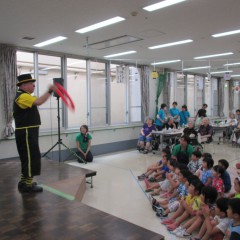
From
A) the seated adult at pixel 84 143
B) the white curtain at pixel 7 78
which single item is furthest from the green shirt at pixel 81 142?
the white curtain at pixel 7 78

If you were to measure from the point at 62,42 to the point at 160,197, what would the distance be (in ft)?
12.5

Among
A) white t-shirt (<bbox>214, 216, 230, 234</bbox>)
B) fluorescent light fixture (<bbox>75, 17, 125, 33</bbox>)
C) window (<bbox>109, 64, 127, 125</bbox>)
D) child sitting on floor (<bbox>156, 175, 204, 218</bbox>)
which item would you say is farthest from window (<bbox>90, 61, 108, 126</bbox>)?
white t-shirt (<bbox>214, 216, 230, 234</bbox>)

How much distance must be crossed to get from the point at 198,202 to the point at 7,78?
15.7ft

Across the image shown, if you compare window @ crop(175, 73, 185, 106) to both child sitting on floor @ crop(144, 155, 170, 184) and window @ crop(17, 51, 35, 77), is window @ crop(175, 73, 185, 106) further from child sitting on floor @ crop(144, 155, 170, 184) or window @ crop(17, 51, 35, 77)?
child sitting on floor @ crop(144, 155, 170, 184)

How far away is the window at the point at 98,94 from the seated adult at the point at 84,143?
1082 millimetres

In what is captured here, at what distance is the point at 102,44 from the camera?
6.04m

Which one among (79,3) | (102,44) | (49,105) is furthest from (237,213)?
(49,105)

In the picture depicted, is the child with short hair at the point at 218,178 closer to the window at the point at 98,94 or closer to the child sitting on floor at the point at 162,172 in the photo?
the child sitting on floor at the point at 162,172

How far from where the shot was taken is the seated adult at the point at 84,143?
686 cm

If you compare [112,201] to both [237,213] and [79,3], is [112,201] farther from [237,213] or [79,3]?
[79,3]

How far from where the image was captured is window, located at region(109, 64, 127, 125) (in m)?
8.70

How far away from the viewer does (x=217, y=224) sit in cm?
269

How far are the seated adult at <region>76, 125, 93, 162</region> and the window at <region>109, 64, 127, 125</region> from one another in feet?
5.86

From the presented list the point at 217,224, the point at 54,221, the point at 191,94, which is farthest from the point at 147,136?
the point at 54,221
